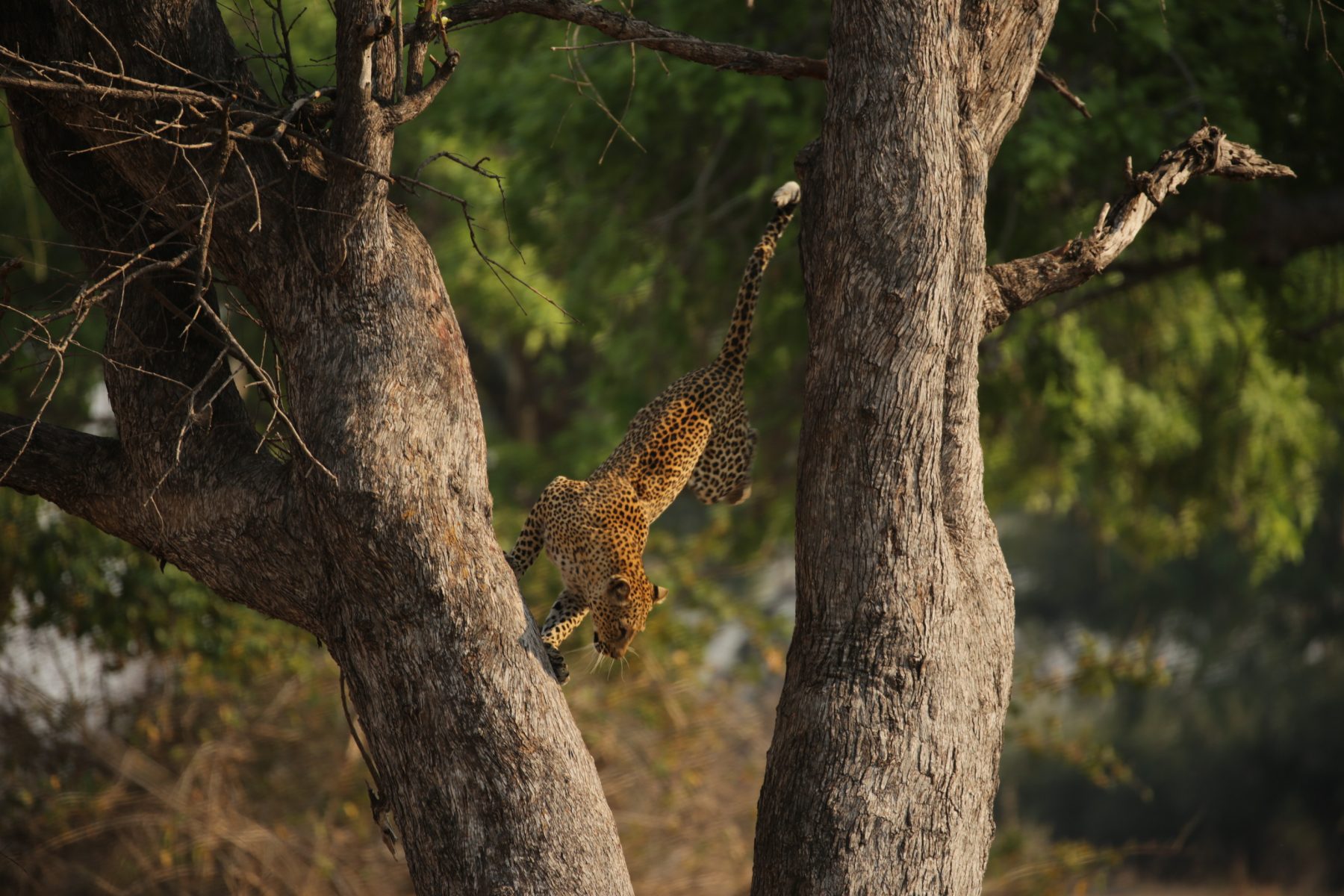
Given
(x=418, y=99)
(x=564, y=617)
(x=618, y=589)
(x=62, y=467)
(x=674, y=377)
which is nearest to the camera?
(x=418, y=99)

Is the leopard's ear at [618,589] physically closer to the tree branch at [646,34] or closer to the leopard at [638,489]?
the leopard at [638,489]

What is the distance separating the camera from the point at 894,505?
11.5 feet

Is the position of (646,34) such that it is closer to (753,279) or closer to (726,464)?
(753,279)

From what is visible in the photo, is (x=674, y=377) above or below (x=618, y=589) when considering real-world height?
above

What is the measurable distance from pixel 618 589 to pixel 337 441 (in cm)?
146

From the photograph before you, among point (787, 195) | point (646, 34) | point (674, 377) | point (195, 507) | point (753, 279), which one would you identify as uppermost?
point (674, 377)

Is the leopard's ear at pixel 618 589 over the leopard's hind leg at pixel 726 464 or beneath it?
beneath

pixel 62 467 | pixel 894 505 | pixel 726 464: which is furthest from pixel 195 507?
pixel 726 464

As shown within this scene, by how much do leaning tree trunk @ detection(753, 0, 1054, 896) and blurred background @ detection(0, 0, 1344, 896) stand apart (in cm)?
320

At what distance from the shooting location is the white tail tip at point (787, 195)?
15.3 ft

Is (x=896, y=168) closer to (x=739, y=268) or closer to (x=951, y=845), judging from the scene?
(x=951, y=845)

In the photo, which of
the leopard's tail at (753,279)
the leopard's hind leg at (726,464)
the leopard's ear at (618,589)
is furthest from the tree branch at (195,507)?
the leopard's tail at (753,279)

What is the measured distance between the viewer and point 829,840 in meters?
3.32

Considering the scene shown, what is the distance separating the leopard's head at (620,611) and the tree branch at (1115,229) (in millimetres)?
1530
